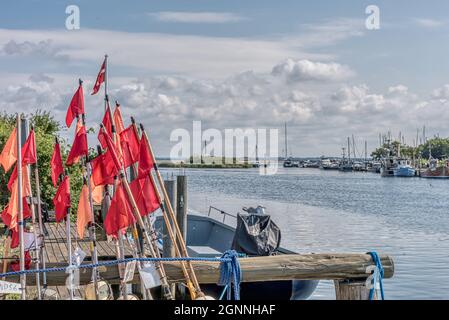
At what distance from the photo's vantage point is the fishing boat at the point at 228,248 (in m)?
15.9

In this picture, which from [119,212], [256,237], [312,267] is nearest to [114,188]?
[119,212]

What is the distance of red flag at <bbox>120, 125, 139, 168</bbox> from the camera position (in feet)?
37.7

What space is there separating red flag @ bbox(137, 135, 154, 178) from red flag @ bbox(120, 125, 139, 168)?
730mm

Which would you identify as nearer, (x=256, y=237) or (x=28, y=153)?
(x=28, y=153)

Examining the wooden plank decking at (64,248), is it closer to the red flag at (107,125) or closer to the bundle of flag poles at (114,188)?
the bundle of flag poles at (114,188)

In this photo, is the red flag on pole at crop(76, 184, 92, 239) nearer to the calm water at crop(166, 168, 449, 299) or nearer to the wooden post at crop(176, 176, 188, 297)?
the wooden post at crop(176, 176, 188, 297)

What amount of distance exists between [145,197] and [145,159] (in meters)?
0.60

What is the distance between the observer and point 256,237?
57.8 feet

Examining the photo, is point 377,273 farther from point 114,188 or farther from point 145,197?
point 114,188

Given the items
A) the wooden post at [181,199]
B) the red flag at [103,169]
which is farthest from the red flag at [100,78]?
the wooden post at [181,199]

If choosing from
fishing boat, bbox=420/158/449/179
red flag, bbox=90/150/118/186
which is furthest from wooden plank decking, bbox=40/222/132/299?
fishing boat, bbox=420/158/449/179

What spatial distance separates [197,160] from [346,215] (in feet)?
450

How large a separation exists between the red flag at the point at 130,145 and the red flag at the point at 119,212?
141cm

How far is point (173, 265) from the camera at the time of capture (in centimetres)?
984
